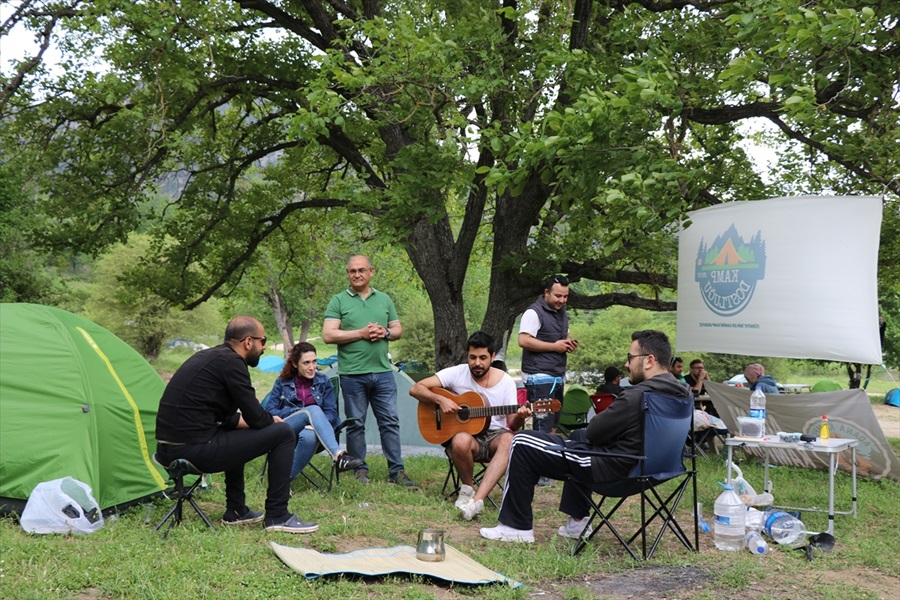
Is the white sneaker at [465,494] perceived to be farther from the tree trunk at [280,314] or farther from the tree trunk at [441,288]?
the tree trunk at [280,314]

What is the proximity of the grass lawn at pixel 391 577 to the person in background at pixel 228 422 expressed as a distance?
0.32m

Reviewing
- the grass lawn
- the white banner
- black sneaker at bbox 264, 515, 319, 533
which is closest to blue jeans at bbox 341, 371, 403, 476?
the grass lawn

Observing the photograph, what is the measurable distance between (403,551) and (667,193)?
3742 mm

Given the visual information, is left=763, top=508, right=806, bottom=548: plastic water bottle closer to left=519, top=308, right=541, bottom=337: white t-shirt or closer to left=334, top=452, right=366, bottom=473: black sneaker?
left=519, top=308, right=541, bottom=337: white t-shirt

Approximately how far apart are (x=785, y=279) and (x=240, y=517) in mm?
4555

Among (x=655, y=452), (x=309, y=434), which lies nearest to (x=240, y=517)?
(x=309, y=434)

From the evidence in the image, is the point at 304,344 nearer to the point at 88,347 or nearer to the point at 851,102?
the point at 88,347

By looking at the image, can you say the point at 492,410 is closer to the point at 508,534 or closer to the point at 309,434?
the point at 508,534

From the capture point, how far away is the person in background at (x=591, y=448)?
4.80 meters

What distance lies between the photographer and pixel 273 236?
14.8m

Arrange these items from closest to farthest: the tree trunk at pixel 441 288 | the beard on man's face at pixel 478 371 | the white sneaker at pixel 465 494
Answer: the white sneaker at pixel 465 494
the beard on man's face at pixel 478 371
the tree trunk at pixel 441 288

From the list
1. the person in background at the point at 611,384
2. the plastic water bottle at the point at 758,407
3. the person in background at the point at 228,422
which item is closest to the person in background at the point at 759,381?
the person in background at the point at 611,384

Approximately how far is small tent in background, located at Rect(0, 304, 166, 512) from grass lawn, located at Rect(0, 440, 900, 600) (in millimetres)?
271

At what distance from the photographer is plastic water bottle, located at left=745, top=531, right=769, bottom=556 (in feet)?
16.6
